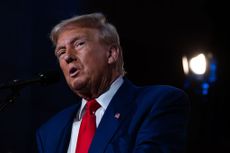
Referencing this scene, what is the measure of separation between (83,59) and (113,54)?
0.23 metres

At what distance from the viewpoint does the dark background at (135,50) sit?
3428mm

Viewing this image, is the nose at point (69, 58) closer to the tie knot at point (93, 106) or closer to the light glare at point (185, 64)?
the tie knot at point (93, 106)

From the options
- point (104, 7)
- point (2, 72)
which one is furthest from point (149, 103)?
point (104, 7)

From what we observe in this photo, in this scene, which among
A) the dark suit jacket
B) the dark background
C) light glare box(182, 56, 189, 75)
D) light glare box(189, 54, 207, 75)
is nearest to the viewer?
the dark suit jacket

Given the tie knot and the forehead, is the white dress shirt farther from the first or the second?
the forehead

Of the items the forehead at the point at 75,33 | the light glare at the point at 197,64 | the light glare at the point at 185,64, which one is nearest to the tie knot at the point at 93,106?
the forehead at the point at 75,33

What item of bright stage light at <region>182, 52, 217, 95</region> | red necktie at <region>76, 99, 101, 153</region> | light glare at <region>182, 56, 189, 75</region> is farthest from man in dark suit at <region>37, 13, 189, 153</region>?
bright stage light at <region>182, 52, 217, 95</region>

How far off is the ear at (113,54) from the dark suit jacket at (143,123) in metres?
0.25

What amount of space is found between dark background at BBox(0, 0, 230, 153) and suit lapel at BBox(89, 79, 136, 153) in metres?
0.45

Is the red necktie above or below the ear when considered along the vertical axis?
below

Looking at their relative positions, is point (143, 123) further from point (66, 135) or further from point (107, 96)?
point (66, 135)

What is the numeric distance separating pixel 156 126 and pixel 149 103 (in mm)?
140

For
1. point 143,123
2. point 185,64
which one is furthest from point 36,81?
point 185,64

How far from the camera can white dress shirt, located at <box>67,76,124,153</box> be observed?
2254 millimetres
